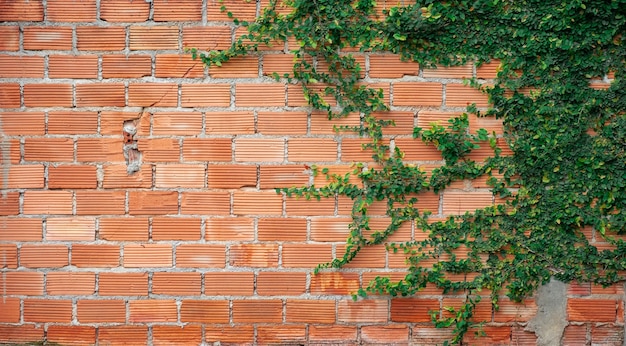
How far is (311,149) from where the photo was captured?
2475mm

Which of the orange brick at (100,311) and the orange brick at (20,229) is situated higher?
the orange brick at (20,229)

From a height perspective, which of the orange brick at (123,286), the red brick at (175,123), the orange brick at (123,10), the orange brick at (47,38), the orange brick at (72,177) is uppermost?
the orange brick at (123,10)

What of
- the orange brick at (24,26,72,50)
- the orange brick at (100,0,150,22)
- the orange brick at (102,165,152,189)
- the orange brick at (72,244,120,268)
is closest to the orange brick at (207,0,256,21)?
the orange brick at (100,0,150,22)

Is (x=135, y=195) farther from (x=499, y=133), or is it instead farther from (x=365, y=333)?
(x=499, y=133)

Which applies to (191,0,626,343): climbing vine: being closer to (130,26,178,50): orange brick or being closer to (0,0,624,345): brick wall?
(0,0,624,345): brick wall

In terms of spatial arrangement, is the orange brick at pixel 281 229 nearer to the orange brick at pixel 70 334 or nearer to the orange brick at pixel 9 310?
the orange brick at pixel 70 334

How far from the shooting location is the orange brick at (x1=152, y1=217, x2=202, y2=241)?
2.47m

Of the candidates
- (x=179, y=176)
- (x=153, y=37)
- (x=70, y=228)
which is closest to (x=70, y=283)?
(x=70, y=228)

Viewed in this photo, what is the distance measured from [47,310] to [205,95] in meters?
1.30

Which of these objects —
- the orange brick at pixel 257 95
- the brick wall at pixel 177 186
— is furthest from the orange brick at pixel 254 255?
the orange brick at pixel 257 95

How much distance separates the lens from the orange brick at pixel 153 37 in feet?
8.00

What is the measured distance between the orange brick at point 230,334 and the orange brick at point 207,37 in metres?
1.36

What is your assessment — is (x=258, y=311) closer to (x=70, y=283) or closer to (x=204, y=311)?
(x=204, y=311)

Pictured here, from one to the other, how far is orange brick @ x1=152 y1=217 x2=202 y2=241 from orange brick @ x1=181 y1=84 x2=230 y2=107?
0.56m
